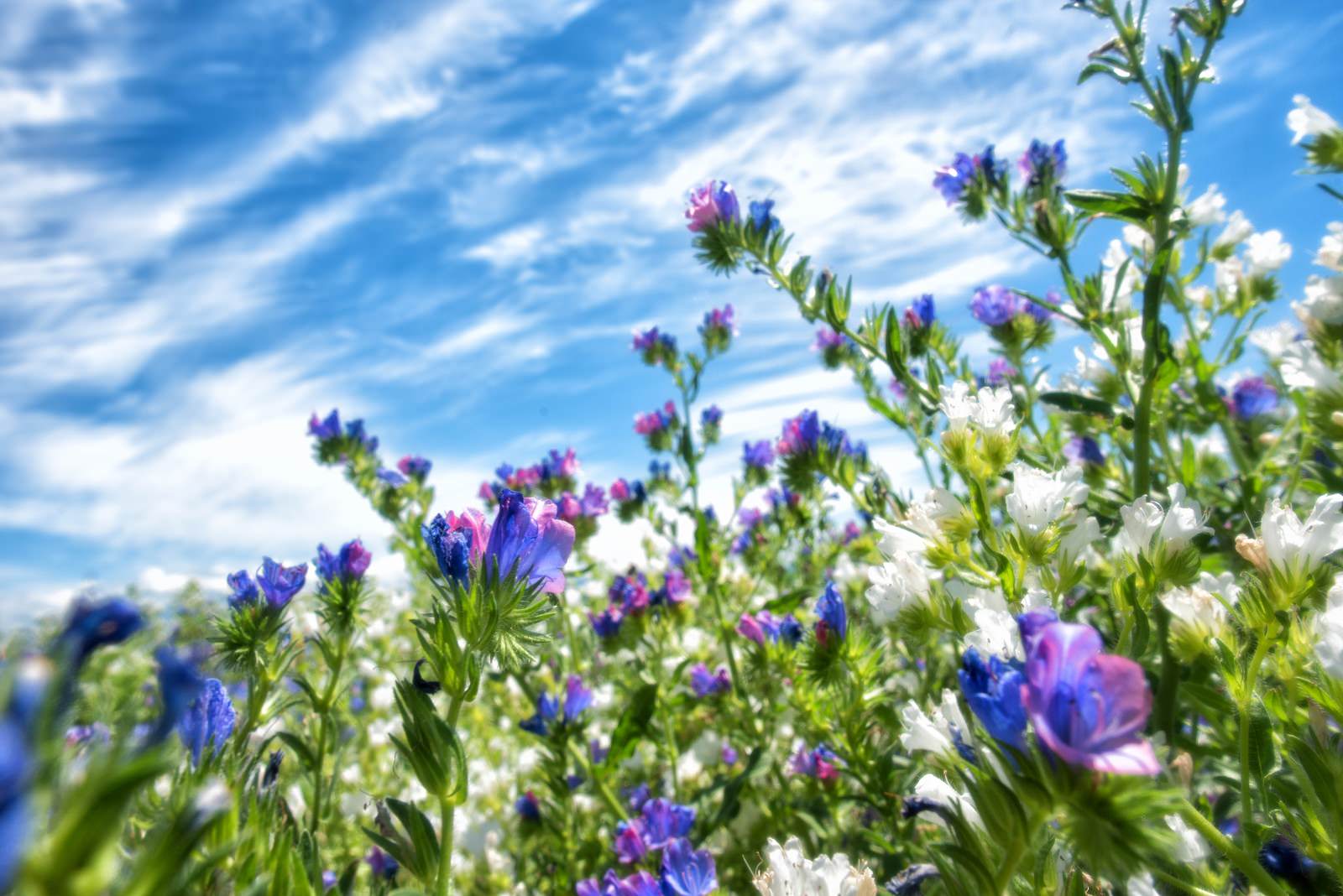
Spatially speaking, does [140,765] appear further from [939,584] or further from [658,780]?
[658,780]

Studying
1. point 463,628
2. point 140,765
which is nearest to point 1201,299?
point 463,628

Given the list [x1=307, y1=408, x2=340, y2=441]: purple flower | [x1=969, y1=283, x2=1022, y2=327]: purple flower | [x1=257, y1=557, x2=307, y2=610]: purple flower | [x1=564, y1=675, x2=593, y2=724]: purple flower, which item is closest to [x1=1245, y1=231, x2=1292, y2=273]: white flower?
[x1=969, y1=283, x2=1022, y2=327]: purple flower

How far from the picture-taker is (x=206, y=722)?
117 centimetres

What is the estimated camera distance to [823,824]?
2.41 m

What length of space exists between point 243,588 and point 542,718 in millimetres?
1260

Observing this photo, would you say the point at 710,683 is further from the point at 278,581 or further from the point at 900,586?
the point at 278,581

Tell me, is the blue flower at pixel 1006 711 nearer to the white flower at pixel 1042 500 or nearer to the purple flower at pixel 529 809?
the white flower at pixel 1042 500

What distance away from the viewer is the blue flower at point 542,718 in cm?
263

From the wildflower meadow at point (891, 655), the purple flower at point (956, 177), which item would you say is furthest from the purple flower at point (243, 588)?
the purple flower at point (956, 177)

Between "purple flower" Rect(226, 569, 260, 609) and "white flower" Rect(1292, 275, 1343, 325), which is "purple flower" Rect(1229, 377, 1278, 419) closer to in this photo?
"white flower" Rect(1292, 275, 1343, 325)

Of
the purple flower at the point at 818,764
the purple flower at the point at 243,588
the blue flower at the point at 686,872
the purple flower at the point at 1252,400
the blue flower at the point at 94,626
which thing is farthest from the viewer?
the purple flower at the point at 1252,400

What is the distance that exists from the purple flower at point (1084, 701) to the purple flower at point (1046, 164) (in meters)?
2.17

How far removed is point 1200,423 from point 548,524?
8.33 ft

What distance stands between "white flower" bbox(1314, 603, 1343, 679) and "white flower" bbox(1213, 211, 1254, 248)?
2416 millimetres
